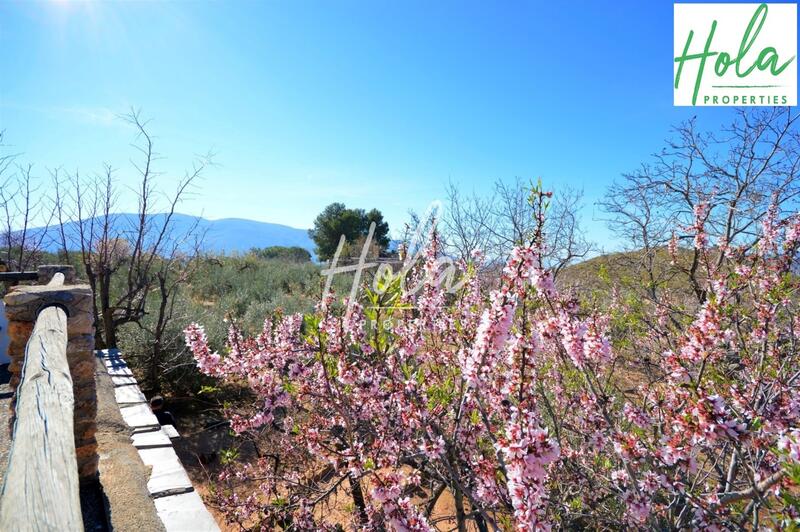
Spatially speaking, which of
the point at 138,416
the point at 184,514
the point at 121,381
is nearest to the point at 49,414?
the point at 184,514

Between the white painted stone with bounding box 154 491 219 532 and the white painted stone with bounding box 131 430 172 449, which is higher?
the white painted stone with bounding box 131 430 172 449

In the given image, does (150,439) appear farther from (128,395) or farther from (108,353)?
(108,353)

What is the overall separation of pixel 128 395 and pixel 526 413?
15.7ft

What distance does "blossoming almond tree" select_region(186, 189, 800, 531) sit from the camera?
1.93 meters

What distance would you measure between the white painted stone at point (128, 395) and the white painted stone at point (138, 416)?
5.1 inches

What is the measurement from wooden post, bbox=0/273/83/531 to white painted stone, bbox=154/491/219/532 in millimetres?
1617

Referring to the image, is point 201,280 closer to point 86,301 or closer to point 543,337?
point 86,301

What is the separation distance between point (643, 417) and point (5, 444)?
4.93m

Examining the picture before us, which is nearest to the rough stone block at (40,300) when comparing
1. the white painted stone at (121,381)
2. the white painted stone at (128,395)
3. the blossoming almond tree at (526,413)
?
the blossoming almond tree at (526,413)

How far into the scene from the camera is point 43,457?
3.15 feet

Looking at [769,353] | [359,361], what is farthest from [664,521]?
[359,361]

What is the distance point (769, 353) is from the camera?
322 centimetres

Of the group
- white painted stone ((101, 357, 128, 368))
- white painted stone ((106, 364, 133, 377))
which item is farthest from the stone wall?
white painted stone ((101, 357, 128, 368))

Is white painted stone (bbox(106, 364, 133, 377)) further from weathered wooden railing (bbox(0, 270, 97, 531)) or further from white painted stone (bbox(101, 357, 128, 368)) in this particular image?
weathered wooden railing (bbox(0, 270, 97, 531))
